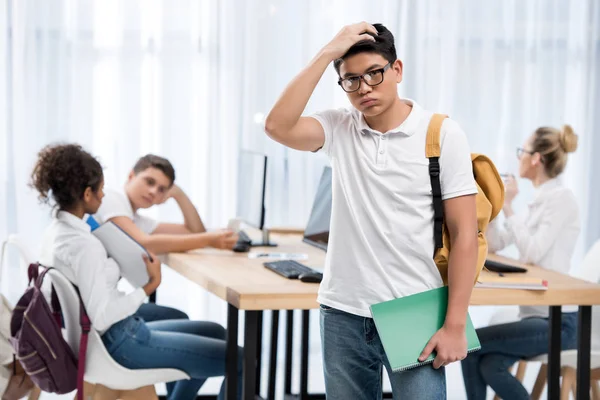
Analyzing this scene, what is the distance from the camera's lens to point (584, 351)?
2.62m

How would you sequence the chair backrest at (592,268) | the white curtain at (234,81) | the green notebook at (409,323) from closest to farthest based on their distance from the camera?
the green notebook at (409,323) → the chair backrest at (592,268) → the white curtain at (234,81)

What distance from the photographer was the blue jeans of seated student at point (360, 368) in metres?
1.71

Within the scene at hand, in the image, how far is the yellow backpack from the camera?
1.69 m

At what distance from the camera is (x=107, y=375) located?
256 centimetres

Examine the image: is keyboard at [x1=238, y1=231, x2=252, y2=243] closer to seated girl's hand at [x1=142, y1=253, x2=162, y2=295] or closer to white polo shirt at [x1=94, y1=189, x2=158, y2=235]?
white polo shirt at [x1=94, y1=189, x2=158, y2=235]

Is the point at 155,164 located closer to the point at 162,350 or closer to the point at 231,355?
the point at 162,350

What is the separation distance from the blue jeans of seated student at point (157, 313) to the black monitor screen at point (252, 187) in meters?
0.45

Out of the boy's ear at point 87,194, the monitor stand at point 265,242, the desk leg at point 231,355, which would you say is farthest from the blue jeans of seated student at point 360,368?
the monitor stand at point 265,242

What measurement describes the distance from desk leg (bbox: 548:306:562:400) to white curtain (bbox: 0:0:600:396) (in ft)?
6.81

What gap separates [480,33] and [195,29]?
1518 millimetres

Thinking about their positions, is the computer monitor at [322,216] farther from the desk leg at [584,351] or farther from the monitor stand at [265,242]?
the desk leg at [584,351]

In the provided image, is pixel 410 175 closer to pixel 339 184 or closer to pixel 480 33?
pixel 339 184

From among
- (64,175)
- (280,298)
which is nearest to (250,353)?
(280,298)

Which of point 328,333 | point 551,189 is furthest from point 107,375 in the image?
point 551,189
